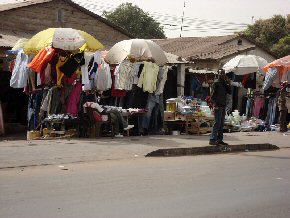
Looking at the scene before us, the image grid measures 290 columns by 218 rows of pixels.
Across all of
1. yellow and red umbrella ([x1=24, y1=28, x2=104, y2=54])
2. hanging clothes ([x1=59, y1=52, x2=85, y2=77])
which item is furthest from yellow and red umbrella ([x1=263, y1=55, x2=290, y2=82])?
hanging clothes ([x1=59, y1=52, x2=85, y2=77])

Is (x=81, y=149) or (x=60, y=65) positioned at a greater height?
(x=60, y=65)

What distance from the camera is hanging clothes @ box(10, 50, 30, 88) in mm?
13875

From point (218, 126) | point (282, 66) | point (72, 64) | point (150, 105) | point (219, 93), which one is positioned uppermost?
point (282, 66)

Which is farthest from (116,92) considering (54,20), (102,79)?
(54,20)

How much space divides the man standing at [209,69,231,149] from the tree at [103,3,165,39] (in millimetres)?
46271

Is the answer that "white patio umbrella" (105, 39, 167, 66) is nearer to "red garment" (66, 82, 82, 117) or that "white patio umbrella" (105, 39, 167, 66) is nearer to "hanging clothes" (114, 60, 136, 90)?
"hanging clothes" (114, 60, 136, 90)

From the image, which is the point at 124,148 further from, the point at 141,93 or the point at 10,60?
the point at 10,60

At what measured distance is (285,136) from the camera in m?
16.9

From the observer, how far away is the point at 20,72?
1390 cm

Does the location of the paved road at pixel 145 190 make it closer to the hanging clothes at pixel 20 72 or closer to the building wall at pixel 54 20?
the hanging clothes at pixel 20 72

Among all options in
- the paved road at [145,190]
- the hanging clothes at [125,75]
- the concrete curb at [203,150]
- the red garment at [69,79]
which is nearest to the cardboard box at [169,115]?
the hanging clothes at [125,75]

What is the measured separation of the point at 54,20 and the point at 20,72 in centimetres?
1284

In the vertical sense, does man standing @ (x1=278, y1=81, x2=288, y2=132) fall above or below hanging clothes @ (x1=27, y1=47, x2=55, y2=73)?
below

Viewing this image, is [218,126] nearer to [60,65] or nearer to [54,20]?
[60,65]
